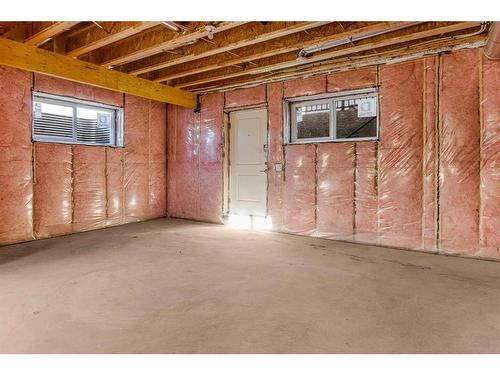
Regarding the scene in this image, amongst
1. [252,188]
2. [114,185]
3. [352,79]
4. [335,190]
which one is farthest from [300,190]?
[114,185]

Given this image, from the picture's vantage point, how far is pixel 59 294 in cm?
246

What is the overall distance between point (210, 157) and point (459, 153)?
160 inches

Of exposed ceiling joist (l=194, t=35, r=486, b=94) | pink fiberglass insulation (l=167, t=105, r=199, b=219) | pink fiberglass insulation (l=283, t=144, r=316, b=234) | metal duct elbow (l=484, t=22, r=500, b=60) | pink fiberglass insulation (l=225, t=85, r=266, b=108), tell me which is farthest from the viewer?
pink fiberglass insulation (l=167, t=105, r=199, b=219)

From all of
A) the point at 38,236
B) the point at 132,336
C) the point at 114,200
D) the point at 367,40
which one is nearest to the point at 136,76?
the point at 114,200

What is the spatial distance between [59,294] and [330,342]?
2140mm

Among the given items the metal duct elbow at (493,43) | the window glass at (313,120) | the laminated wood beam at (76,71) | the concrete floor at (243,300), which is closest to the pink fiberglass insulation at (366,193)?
the concrete floor at (243,300)

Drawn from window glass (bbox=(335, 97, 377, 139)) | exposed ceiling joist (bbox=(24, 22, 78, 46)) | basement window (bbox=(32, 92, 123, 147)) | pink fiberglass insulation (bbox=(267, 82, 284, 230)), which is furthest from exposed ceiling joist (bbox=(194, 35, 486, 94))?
exposed ceiling joist (bbox=(24, 22, 78, 46))

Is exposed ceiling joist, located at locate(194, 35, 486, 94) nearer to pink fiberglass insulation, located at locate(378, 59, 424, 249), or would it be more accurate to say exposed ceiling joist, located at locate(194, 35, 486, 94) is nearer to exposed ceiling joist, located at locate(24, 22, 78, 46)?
pink fiberglass insulation, located at locate(378, 59, 424, 249)

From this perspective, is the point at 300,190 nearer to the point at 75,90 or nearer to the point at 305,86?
the point at 305,86

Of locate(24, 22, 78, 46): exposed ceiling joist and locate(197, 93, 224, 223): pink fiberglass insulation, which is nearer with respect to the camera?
locate(24, 22, 78, 46): exposed ceiling joist

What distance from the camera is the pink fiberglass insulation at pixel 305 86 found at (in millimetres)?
4703

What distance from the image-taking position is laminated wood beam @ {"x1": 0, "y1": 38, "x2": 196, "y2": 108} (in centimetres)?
366

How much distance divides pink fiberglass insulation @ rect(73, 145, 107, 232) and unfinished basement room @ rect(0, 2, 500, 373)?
3cm

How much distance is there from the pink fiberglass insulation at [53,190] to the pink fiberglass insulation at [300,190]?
3.55 meters
